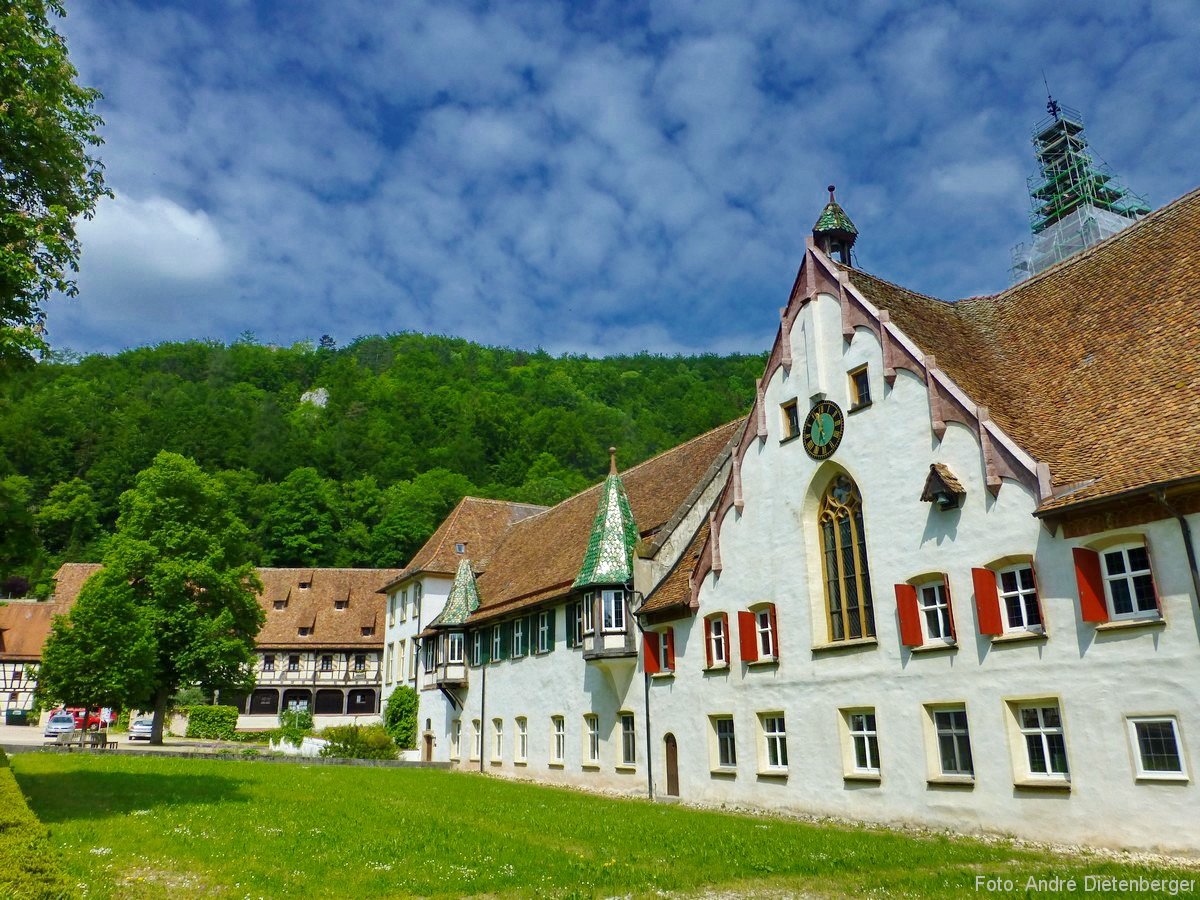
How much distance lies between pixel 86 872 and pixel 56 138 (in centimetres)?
1192

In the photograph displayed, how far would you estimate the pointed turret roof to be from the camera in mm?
27016

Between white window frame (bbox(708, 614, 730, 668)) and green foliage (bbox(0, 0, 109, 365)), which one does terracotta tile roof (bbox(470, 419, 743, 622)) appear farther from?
green foliage (bbox(0, 0, 109, 365))

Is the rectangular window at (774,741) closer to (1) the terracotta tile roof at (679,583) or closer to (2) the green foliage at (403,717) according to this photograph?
(1) the terracotta tile roof at (679,583)

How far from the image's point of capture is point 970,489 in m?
18.4

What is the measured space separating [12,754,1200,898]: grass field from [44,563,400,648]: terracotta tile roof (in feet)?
154

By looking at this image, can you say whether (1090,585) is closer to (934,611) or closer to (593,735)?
(934,611)

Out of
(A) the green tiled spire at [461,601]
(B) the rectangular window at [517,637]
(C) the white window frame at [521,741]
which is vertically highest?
(A) the green tiled spire at [461,601]

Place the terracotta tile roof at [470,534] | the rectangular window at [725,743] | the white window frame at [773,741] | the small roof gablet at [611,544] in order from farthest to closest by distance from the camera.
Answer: the terracotta tile roof at [470,534] → the small roof gablet at [611,544] → the rectangular window at [725,743] → the white window frame at [773,741]

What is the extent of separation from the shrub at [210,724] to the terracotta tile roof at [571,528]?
27.1m

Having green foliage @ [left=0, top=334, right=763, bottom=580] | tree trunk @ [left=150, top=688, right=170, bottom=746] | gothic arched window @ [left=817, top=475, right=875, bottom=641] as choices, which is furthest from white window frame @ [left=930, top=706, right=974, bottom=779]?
green foliage @ [left=0, top=334, right=763, bottom=580]

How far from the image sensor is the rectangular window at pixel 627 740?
93.0ft

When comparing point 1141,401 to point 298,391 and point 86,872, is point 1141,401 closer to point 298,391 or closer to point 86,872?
point 86,872

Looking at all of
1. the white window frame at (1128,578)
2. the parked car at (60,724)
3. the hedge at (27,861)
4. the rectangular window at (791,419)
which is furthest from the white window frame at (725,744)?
the parked car at (60,724)

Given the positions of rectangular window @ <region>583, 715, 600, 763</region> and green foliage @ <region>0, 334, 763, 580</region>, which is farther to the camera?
green foliage @ <region>0, 334, 763, 580</region>
